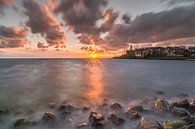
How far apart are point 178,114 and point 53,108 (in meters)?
8.83

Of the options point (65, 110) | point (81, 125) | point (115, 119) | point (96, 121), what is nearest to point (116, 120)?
point (115, 119)

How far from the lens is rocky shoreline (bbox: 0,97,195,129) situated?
8492 millimetres

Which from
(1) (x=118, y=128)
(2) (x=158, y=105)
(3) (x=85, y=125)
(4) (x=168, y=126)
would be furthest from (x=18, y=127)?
(2) (x=158, y=105)

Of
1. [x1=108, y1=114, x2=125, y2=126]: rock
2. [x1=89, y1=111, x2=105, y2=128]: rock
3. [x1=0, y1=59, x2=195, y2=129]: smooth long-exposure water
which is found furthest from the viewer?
[x1=0, y1=59, x2=195, y2=129]: smooth long-exposure water

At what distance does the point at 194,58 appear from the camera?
134375 millimetres

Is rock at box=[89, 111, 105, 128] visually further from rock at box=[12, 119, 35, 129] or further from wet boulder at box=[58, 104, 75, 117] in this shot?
rock at box=[12, 119, 35, 129]

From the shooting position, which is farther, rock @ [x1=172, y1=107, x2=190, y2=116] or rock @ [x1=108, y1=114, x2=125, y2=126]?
rock @ [x1=172, y1=107, x2=190, y2=116]

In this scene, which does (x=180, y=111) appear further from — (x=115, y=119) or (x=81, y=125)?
(x=81, y=125)

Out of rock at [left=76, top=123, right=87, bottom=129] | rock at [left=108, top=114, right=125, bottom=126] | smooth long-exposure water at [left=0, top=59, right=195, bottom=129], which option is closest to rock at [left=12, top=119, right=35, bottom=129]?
smooth long-exposure water at [left=0, top=59, right=195, bottom=129]

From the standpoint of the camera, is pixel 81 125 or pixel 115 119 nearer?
pixel 81 125

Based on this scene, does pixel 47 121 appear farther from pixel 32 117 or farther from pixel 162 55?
pixel 162 55

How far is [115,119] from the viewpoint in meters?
9.47

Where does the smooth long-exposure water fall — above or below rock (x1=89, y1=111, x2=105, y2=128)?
below

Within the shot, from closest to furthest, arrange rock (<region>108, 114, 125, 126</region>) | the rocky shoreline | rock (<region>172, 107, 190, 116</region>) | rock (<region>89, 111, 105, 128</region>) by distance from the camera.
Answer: the rocky shoreline < rock (<region>89, 111, 105, 128</region>) < rock (<region>108, 114, 125, 126</region>) < rock (<region>172, 107, 190, 116</region>)
